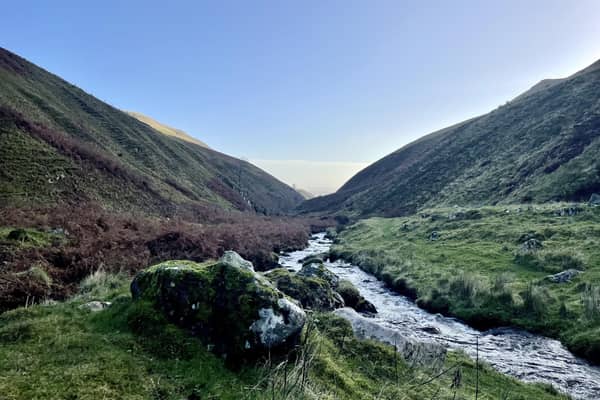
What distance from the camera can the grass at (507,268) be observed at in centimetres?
1494

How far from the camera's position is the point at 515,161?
55.5m

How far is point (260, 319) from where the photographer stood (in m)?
7.04

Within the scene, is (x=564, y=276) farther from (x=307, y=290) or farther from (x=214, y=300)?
(x=214, y=300)

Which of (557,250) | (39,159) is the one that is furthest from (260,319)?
(39,159)

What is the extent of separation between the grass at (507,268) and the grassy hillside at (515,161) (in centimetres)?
1107

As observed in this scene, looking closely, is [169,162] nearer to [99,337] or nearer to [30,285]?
[30,285]

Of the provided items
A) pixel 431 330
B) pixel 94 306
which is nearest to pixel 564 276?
pixel 431 330

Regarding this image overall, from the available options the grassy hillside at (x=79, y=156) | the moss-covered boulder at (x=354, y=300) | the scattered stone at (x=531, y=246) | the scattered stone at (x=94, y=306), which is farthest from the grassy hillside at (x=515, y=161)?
the scattered stone at (x=94, y=306)

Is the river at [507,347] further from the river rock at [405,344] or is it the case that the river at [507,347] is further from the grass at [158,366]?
the grass at [158,366]

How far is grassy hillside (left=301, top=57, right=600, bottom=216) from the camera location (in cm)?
4009

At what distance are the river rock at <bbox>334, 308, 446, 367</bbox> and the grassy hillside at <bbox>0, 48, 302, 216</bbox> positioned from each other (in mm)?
27161

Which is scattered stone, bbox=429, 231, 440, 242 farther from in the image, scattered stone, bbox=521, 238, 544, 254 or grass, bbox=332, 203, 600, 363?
scattered stone, bbox=521, 238, 544, 254

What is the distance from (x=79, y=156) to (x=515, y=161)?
64159mm

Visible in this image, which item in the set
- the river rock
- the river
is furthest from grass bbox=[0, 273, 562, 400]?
the river
